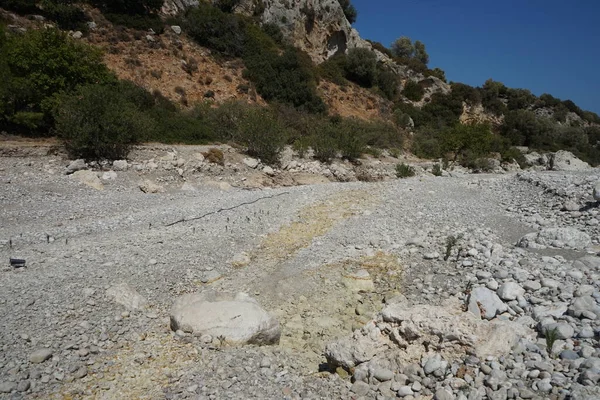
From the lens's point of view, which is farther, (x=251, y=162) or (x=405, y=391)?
(x=251, y=162)

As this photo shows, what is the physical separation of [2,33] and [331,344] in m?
22.3

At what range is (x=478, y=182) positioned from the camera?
621 inches

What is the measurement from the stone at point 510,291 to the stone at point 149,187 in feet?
37.9

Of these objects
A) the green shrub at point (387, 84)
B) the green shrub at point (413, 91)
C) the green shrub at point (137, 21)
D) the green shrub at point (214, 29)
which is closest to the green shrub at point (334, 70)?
the green shrub at point (387, 84)

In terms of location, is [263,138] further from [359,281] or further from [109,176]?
[359,281]

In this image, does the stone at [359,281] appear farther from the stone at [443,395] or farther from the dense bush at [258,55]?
the dense bush at [258,55]

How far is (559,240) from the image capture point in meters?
7.39

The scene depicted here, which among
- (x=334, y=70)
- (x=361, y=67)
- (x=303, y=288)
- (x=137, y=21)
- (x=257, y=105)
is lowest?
(x=303, y=288)

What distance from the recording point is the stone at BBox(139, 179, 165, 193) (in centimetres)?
1324

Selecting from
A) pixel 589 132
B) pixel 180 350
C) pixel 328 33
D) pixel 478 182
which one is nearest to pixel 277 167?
pixel 478 182

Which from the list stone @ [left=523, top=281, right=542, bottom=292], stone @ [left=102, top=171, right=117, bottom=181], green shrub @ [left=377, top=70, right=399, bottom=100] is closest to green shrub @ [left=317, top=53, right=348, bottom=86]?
green shrub @ [left=377, top=70, right=399, bottom=100]

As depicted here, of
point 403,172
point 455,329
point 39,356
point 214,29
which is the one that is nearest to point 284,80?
point 214,29

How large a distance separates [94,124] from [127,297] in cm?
1070

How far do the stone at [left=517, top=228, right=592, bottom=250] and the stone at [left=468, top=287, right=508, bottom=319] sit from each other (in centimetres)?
294
